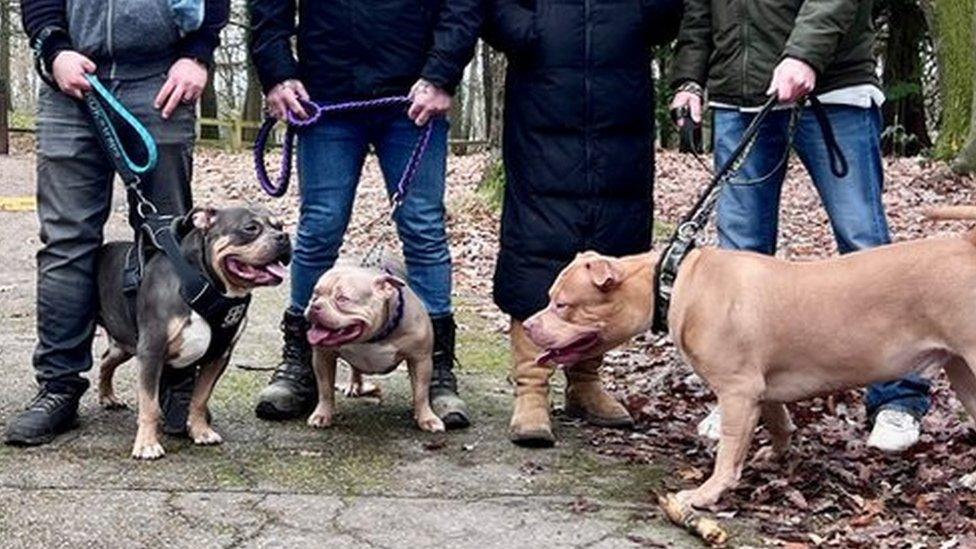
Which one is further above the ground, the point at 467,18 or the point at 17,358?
the point at 467,18

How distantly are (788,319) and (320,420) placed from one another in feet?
6.67

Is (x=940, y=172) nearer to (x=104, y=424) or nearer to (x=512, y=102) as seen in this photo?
(x=512, y=102)

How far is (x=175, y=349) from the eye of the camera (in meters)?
4.64

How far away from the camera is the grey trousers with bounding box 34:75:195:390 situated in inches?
189

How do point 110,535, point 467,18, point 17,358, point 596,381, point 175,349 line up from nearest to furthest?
point 110,535
point 175,349
point 467,18
point 596,381
point 17,358

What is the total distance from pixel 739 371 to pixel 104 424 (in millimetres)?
2579

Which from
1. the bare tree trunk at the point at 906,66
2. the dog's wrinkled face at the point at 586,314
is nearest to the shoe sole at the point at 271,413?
the dog's wrinkled face at the point at 586,314

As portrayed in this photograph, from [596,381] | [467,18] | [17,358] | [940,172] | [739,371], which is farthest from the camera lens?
[940,172]

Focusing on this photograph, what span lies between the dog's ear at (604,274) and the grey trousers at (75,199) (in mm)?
1720

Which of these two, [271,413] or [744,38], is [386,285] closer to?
[271,413]

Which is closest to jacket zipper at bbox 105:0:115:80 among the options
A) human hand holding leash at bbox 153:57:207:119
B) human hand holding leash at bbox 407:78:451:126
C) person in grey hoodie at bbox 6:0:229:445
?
person in grey hoodie at bbox 6:0:229:445

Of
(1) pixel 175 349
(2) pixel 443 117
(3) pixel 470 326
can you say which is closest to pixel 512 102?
(2) pixel 443 117

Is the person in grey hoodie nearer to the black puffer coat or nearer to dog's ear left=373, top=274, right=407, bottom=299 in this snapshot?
dog's ear left=373, top=274, right=407, bottom=299

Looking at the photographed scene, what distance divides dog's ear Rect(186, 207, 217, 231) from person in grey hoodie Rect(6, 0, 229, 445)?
1.09 feet
